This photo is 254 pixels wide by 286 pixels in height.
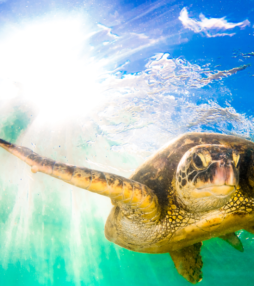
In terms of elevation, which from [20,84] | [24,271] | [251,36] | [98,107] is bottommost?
[24,271]

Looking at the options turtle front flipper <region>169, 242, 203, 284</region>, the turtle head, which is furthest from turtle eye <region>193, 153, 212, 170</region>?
turtle front flipper <region>169, 242, 203, 284</region>

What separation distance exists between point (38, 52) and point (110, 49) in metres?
2.66

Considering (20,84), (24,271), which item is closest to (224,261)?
(20,84)

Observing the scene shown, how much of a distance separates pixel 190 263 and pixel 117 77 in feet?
21.6

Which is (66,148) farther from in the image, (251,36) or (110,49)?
(251,36)

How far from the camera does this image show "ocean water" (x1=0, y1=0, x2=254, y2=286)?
5168mm

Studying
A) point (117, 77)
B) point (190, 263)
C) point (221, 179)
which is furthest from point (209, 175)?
point (117, 77)

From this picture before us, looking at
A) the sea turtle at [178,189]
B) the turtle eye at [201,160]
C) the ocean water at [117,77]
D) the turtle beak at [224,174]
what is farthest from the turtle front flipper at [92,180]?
the ocean water at [117,77]

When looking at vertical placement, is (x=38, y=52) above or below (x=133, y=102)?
below

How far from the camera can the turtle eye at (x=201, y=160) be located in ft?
6.16

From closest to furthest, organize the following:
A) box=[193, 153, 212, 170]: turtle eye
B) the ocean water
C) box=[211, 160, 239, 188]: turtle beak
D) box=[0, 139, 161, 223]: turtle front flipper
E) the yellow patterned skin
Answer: box=[211, 160, 239, 188]: turtle beak < box=[193, 153, 212, 170]: turtle eye < box=[0, 139, 161, 223]: turtle front flipper < the yellow patterned skin < the ocean water

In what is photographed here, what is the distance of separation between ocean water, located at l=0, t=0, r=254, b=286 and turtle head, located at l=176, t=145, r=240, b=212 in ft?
16.3

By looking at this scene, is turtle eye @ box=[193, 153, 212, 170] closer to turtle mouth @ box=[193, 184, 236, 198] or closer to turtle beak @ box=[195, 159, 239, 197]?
turtle beak @ box=[195, 159, 239, 197]

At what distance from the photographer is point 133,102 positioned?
26.6 feet
